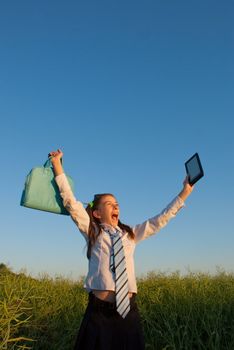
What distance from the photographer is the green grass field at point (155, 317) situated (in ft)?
14.1

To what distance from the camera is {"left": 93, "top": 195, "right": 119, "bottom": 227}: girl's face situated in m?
3.28

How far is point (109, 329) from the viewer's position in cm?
292

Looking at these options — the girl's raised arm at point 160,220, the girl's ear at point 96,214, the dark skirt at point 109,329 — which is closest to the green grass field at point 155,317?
the dark skirt at point 109,329

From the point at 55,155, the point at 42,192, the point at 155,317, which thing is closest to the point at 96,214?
the point at 42,192

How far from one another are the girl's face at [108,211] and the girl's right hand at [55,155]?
453 millimetres

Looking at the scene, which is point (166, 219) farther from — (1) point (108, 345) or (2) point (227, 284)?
(2) point (227, 284)

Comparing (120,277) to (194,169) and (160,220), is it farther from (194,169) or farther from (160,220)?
(194,169)

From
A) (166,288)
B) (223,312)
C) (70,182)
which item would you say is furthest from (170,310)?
(70,182)

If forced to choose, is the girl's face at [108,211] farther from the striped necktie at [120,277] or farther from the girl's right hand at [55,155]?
the girl's right hand at [55,155]

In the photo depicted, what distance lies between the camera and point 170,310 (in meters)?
5.04

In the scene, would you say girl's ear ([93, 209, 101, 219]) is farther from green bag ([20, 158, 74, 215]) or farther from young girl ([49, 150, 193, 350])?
green bag ([20, 158, 74, 215])

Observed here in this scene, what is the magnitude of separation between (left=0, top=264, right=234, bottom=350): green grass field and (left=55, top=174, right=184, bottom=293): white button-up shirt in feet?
3.19

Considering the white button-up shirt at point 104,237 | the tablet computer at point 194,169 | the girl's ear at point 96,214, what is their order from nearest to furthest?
the white button-up shirt at point 104,237, the tablet computer at point 194,169, the girl's ear at point 96,214

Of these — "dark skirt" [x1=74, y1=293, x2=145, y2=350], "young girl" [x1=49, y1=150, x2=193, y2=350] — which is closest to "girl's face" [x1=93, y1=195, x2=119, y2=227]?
"young girl" [x1=49, y1=150, x2=193, y2=350]
